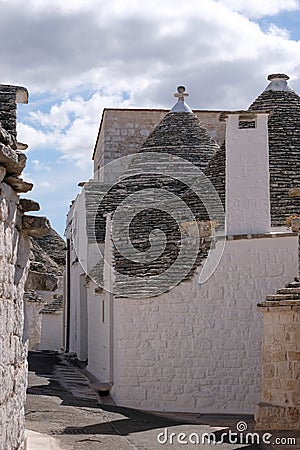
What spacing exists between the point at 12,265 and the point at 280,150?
1126 cm

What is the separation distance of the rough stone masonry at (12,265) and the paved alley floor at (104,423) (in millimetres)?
2786

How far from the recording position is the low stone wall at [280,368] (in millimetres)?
11062

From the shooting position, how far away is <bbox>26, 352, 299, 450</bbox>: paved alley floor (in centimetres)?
1012

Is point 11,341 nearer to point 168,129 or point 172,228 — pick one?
point 172,228

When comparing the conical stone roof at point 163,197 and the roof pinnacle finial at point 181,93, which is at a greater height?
the roof pinnacle finial at point 181,93

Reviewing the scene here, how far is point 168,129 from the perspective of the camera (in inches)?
779

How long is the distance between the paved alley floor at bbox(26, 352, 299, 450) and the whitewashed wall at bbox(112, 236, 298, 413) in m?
0.52

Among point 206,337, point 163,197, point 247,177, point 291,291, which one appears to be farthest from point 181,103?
point 291,291

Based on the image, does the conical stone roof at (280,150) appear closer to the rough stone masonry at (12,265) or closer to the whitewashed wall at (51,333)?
the rough stone masonry at (12,265)

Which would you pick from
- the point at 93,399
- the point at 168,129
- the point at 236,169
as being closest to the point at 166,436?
the point at 93,399

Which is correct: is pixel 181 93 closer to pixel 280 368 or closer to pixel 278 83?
pixel 278 83

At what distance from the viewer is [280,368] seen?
37.2 feet

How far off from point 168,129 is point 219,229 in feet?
17.6

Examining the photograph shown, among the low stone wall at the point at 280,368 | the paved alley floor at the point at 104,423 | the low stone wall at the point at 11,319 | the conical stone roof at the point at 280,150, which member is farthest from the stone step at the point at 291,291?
the low stone wall at the point at 11,319
